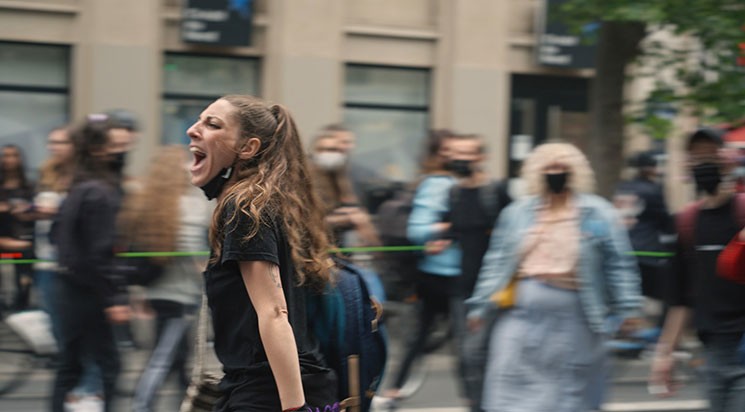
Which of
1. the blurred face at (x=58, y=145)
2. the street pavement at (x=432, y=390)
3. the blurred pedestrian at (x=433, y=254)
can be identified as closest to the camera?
the blurred pedestrian at (x=433, y=254)

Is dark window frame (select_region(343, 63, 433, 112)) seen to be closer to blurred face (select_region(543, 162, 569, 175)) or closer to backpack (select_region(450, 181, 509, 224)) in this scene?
backpack (select_region(450, 181, 509, 224))

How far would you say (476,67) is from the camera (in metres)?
17.0

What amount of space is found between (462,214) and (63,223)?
251cm

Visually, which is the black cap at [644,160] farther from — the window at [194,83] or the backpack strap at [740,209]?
the window at [194,83]

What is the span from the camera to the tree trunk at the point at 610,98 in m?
13.0

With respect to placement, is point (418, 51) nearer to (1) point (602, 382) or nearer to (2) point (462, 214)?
(2) point (462, 214)

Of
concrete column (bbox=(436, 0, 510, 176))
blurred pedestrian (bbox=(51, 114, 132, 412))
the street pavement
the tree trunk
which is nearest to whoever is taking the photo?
blurred pedestrian (bbox=(51, 114, 132, 412))

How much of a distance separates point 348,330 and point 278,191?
48cm

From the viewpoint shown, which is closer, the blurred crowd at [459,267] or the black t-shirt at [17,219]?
the blurred crowd at [459,267]

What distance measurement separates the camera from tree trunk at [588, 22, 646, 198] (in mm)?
13000

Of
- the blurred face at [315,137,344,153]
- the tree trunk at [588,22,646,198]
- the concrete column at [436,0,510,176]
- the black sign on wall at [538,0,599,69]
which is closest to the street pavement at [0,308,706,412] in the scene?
the blurred face at [315,137,344,153]

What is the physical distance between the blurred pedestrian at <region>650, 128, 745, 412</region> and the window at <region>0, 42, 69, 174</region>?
10140mm

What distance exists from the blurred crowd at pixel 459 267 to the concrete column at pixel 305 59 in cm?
671

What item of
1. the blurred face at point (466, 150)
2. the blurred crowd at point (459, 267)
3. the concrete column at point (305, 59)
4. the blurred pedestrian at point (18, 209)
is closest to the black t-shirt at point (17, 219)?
the blurred pedestrian at point (18, 209)
